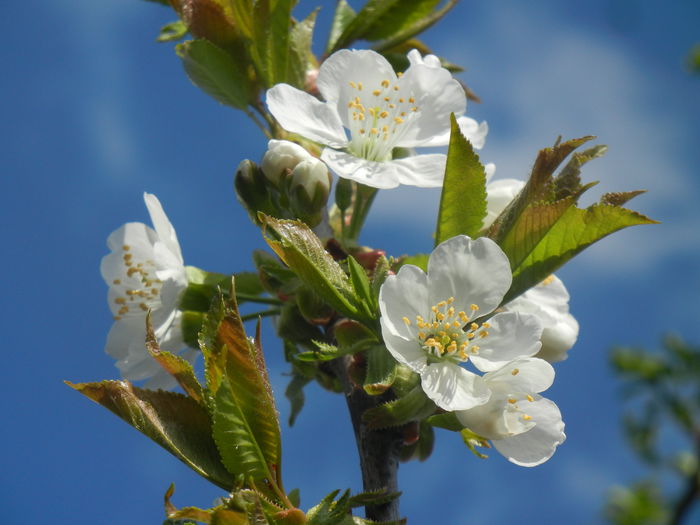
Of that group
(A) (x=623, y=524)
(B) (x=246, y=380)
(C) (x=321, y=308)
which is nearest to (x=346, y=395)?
(C) (x=321, y=308)

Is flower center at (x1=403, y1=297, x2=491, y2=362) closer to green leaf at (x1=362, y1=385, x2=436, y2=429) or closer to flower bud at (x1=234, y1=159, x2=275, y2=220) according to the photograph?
green leaf at (x1=362, y1=385, x2=436, y2=429)

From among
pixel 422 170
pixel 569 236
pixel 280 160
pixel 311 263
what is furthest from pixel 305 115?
pixel 569 236

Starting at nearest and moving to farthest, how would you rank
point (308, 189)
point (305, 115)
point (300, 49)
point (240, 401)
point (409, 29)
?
point (240, 401) → point (308, 189) → point (305, 115) → point (300, 49) → point (409, 29)

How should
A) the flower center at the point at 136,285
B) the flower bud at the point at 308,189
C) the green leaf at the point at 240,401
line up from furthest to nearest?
Result: the flower center at the point at 136,285 < the flower bud at the point at 308,189 < the green leaf at the point at 240,401

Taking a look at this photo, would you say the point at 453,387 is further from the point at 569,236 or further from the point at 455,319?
the point at 569,236

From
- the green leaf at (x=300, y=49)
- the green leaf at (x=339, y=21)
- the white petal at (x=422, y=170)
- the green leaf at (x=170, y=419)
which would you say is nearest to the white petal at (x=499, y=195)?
the white petal at (x=422, y=170)

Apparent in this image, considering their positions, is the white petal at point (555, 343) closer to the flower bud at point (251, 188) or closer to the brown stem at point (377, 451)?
the brown stem at point (377, 451)
